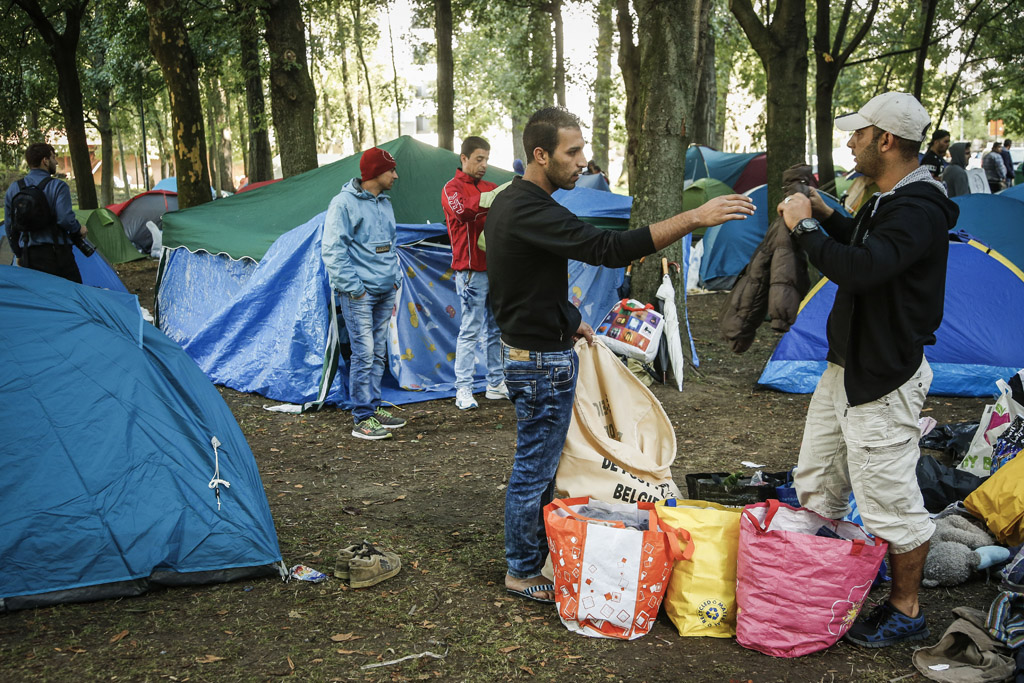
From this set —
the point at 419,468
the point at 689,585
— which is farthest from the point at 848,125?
the point at 419,468

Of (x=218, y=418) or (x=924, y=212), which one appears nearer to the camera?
(x=924, y=212)

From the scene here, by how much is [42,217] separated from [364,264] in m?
2.88

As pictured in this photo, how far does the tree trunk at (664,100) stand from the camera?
732 cm

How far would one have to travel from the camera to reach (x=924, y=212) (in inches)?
116

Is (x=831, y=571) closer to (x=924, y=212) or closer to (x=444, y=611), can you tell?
(x=924, y=212)

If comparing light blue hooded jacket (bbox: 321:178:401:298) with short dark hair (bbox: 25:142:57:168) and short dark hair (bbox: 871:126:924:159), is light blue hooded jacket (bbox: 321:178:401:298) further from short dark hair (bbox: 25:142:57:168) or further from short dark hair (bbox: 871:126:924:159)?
short dark hair (bbox: 871:126:924:159)

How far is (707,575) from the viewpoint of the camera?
10.9 ft

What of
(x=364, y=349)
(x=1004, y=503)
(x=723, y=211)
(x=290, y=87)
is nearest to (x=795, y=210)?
(x=723, y=211)

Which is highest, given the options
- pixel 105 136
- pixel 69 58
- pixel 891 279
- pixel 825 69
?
pixel 69 58

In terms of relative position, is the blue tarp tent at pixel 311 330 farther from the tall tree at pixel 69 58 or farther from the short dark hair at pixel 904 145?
the tall tree at pixel 69 58

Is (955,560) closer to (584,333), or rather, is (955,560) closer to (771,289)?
(771,289)

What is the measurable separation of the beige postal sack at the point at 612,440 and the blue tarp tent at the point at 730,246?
31.7 feet

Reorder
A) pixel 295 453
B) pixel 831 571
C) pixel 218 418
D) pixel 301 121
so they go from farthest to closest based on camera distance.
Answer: pixel 301 121, pixel 295 453, pixel 218 418, pixel 831 571

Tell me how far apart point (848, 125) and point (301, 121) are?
9836 mm
